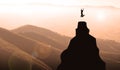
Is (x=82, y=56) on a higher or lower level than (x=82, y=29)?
lower

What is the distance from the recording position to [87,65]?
2623 cm

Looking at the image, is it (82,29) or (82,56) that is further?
(82,29)

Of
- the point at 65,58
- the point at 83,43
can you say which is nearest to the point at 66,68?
the point at 65,58

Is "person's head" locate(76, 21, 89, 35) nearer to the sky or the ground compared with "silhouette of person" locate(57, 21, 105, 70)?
nearer to the sky

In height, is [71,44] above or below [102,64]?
above

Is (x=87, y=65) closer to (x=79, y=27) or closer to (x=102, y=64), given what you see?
(x=102, y=64)

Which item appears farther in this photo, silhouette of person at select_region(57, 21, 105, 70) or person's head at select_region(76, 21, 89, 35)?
person's head at select_region(76, 21, 89, 35)

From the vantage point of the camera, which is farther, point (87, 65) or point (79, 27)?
point (79, 27)

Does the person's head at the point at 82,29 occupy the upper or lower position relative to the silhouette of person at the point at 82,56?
upper

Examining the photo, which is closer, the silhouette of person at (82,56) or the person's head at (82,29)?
the silhouette of person at (82,56)

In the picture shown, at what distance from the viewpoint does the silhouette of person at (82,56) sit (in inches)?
1035

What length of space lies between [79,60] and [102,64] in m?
2.05

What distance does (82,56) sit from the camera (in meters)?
26.3

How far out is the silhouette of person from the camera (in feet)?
86.2
